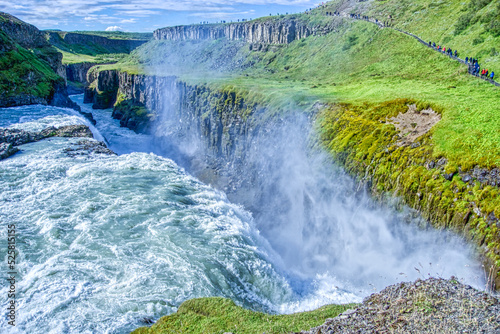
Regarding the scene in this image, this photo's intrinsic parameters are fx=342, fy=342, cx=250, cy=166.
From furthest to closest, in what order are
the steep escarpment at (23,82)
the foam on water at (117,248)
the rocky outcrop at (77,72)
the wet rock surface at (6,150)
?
1. the rocky outcrop at (77,72)
2. the steep escarpment at (23,82)
3. the wet rock surface at (6,150)
4. the foam on water at (117,248)

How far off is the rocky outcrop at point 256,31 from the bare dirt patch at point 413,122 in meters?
77.5

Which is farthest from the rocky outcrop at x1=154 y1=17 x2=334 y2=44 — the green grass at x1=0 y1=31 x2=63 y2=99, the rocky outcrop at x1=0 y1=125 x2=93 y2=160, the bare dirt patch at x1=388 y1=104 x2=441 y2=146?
the rocky outcrop at x1=0 y1=125 x2=93 y2=160

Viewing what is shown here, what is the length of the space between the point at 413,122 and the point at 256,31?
4406 inches

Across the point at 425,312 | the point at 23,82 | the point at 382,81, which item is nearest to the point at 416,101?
the point at 382,81

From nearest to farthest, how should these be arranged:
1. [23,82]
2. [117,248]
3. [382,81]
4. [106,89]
Result: [117,248]
[382,81]
[23,82]
[106,89]

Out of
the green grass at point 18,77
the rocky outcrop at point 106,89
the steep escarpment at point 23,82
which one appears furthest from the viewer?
the rocky outcrop at point 106,89

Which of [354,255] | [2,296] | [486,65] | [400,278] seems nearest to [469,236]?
[400,278]

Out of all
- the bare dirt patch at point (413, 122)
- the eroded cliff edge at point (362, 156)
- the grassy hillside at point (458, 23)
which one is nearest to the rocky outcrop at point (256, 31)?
the grassy hillside at point (458, 23)

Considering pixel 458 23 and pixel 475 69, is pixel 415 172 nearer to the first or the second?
pixel 475 69

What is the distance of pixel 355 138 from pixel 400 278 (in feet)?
48.3

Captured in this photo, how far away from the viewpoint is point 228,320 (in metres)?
15.1

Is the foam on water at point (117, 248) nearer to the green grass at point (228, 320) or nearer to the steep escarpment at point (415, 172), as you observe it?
the green grass at point (228, 320)

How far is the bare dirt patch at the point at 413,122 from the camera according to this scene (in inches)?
1226

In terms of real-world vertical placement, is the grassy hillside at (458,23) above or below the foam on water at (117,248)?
above
